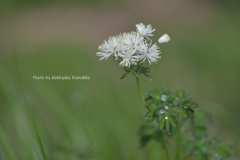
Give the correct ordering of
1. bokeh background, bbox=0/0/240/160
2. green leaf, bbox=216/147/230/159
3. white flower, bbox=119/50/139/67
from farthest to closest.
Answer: bokeh background, bbox=0/0/240/160, green leaf, bbox=216/147/230/159, white flower, bbox=119/50/139/67

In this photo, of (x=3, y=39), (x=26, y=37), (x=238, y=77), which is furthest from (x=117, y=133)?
(x=26, y=37)

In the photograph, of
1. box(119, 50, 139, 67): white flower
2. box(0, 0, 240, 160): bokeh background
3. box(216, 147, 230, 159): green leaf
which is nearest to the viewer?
box(119, 50, 139, 67): white flower

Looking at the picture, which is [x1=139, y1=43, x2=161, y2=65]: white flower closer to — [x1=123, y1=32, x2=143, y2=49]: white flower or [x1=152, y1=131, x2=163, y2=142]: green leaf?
[x1=123, y1=32, x2=143, y2=49]: white flower

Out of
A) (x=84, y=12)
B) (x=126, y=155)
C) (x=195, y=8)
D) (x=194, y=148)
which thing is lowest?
(x=126, y=155)

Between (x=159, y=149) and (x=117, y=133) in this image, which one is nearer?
(x=159, y=149)

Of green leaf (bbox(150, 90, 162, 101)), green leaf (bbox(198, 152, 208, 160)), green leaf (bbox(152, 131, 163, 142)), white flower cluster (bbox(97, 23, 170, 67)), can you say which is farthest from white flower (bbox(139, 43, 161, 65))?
green leaf (bbox(198, 152, 208, 160))

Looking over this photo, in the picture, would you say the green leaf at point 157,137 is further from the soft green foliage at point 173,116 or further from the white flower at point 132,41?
the white flower at point 132,41

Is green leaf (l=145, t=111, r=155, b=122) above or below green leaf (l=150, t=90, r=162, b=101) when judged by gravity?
below

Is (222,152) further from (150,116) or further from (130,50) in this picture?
(130,50)

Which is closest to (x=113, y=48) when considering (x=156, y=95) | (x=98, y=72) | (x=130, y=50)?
(x=130, y=50)

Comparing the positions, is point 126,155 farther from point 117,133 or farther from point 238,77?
point 238,77
